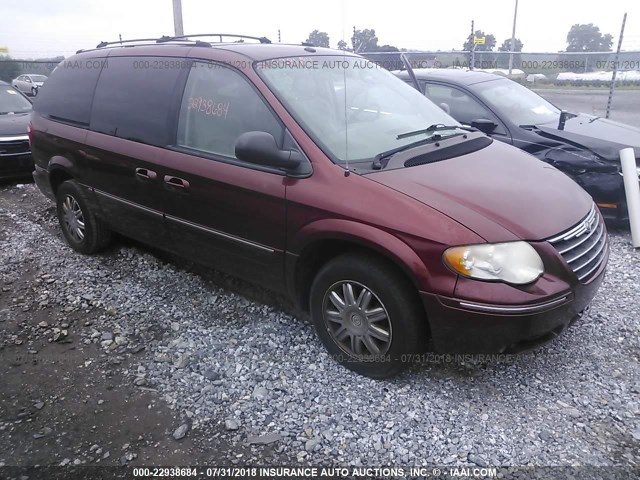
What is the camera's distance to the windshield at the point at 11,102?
327 inches

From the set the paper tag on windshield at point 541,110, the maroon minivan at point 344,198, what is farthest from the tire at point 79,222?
the paper tag on windshield at point 541,110

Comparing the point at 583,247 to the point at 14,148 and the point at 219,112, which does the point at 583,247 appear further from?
the point at 14,148

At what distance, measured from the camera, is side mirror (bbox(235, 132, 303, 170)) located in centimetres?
285

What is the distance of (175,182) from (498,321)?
2309 mm

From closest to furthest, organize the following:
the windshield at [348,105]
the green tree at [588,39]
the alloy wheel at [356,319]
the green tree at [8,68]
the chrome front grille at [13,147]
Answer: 1. the alloy wheel at [356,319]
2. the windshield at [348,105]
3. the chrome front grille at [13,147]
4. the green tree at [8,68]
5. the green tree at [588,39]

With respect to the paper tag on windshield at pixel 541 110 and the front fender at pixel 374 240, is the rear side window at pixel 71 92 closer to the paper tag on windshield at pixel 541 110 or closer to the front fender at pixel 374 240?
the front fender at pixel 374 240

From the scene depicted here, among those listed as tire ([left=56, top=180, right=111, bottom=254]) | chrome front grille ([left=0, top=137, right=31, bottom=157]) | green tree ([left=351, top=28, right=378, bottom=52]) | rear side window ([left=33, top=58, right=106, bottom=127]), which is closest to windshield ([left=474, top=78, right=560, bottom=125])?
rear side window ([left=33, top=58, right=106, bottom=127])

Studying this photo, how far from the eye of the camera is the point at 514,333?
8.28ft

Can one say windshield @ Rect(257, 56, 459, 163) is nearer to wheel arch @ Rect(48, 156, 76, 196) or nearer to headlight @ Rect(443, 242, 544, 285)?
headlight @ Rect(443, 242, 544, 285)

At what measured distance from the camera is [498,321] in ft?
8.13

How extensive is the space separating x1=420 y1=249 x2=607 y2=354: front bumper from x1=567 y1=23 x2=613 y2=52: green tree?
3612cm

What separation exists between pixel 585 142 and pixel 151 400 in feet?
16.0

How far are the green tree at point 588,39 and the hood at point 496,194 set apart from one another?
116 ft

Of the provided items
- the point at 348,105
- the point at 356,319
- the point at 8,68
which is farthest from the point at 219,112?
the point at 8,68
